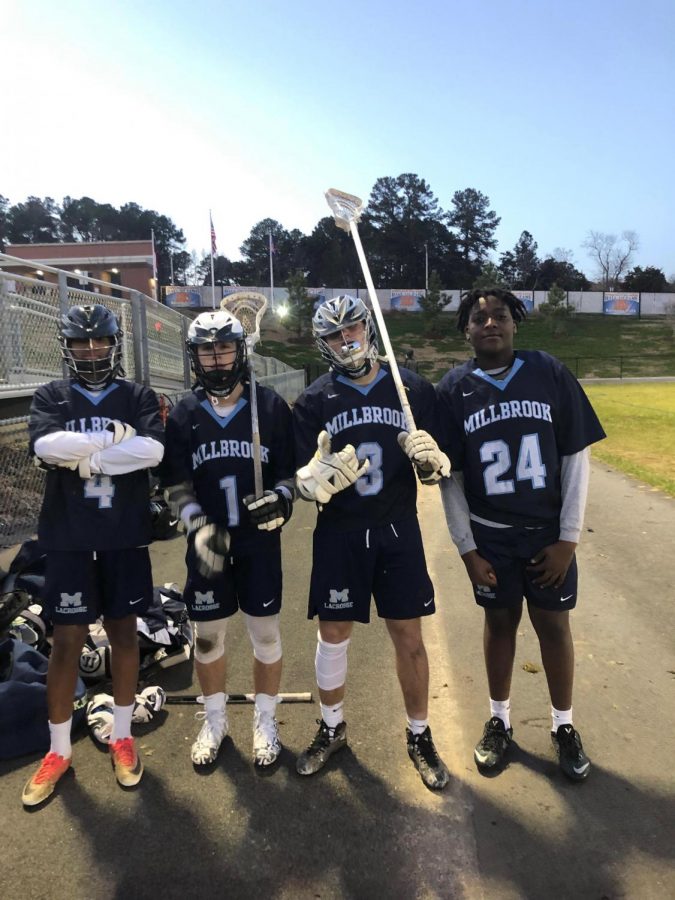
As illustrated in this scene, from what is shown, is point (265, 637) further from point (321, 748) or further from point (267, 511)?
point (267, 511)

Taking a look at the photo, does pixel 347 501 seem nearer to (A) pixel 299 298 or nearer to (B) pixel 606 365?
(B) pixel 606 365

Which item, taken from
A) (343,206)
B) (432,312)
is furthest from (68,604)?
(432,312)

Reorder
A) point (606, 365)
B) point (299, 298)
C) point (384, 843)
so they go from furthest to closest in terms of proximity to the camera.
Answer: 1. point (299, 298)
2. point (606, 365)
3. point (384, 843)

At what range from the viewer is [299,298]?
58.6m

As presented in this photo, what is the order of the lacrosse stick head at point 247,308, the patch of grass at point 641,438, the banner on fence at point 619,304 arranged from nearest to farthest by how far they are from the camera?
the lacrosse stick head at point 247,308, the patch of grass at point 641,438, the banner on fence at point 619,304

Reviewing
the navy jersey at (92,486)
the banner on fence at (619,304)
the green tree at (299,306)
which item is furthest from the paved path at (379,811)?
the banner on fence at (619,304)

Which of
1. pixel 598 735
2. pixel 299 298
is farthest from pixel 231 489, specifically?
pixel 299 298

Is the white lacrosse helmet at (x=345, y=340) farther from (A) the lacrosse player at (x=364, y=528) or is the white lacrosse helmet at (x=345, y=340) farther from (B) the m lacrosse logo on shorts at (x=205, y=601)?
(B) the m lacrosse logo on shorts at (x=205, y=601)

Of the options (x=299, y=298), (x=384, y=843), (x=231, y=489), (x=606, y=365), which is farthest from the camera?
(x=299, y=298)

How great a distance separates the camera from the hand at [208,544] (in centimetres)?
291

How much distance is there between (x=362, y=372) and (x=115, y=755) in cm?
238

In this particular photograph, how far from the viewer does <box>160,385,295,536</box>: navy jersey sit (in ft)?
10.5

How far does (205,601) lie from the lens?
316cm

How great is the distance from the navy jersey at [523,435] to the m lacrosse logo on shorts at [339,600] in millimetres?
835
